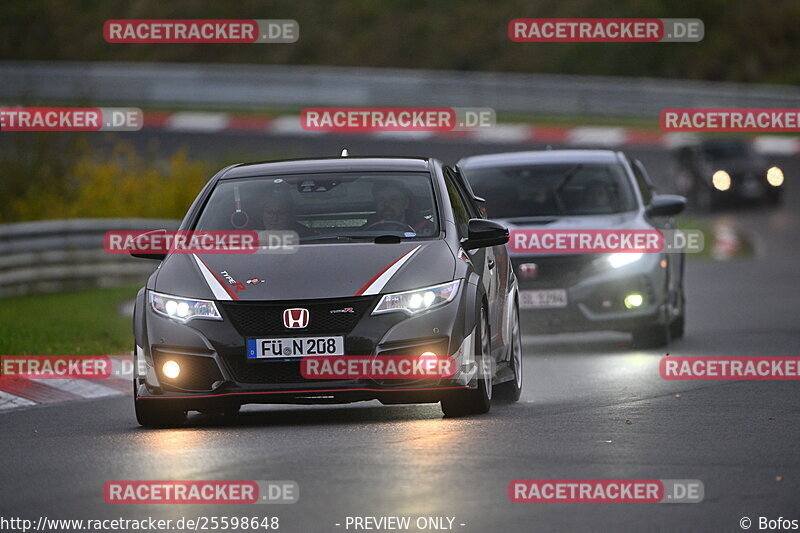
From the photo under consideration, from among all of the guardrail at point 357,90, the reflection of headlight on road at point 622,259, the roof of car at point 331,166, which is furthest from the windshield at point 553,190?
the guardrail at point 357,90

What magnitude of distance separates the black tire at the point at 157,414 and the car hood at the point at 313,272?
66 cm

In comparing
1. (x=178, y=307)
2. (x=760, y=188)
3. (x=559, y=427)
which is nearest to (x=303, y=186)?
(x=178, y=307)

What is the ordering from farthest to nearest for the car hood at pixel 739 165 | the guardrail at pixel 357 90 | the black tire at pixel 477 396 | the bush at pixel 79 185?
the guardrail at pixel 357 90
the car hood at pixel 739 165
the bush at pixel 79 185
the black tire at pixel 477 396

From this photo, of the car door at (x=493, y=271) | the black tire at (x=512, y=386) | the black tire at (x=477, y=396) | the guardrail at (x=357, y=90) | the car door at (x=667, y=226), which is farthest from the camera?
the guardrail at (x=357, y=90)

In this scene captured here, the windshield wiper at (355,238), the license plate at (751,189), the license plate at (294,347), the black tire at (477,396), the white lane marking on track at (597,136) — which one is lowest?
the black tire at (477,396)

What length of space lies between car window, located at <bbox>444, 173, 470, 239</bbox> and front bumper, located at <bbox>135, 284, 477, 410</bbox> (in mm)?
1109

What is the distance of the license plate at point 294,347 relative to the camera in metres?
9.99

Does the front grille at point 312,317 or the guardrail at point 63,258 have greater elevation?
the guardrail at point 63,258

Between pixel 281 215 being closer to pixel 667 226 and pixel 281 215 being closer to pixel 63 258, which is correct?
pixel 667 226

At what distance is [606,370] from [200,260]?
4562mm

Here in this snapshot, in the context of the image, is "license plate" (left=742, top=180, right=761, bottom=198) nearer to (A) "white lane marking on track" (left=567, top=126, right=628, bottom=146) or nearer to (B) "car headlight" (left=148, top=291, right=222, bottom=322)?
(A) "white lane marking on track" (left=567, top=126, right=628, bottom=146)

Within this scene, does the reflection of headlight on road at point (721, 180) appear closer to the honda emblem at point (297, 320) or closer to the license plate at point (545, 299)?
the license plate at point (545, 299)

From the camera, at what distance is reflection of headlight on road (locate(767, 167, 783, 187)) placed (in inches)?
1476

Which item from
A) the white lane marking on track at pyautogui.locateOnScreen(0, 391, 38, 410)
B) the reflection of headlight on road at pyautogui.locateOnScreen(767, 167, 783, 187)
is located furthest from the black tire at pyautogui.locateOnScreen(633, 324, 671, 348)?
the reflection of headlight on road at pyautogui.locateOnScreen(767, 167, 783, 187)
